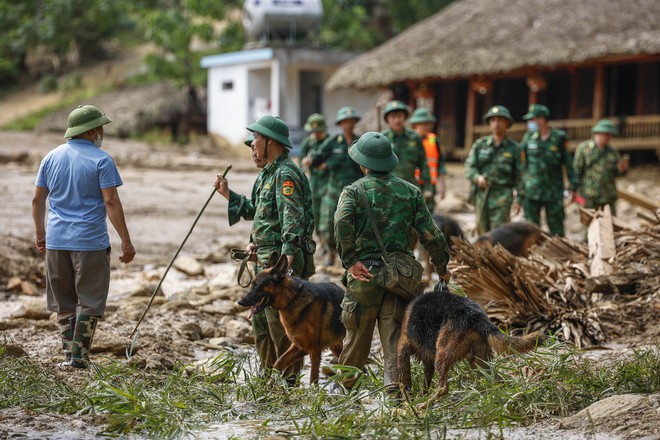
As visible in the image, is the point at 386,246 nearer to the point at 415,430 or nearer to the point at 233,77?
the point at 415,430

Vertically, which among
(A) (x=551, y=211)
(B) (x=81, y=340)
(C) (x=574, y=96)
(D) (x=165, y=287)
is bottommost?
(D) (x=165, y=287)

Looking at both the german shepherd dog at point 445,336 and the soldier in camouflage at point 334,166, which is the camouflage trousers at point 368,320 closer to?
the german shepherd dog at point 445,336

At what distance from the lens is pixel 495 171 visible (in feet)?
33.9

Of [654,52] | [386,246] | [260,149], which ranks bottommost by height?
[386,246]

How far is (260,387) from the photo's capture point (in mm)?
5605

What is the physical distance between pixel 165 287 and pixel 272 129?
4.58 metres

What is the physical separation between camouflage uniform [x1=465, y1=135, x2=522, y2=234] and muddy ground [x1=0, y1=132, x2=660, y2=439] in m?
1.92

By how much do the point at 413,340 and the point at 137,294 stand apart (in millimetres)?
4452

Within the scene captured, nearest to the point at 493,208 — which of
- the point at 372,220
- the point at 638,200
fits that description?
the point at 638,200

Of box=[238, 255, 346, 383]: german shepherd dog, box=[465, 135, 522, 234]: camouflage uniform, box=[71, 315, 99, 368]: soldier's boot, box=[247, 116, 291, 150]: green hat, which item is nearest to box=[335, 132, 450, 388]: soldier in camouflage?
box=[238, 255, 346, 383]: german shepherd dog

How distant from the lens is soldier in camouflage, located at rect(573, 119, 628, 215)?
→ 447 inches

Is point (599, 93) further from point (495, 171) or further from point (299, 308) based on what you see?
point (299, 308)

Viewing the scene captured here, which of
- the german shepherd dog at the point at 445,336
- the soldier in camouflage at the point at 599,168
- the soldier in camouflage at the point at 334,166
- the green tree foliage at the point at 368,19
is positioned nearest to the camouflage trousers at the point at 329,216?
the soldier in camouflage at the point at 334,166

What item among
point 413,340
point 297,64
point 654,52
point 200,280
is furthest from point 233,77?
point 413,340
